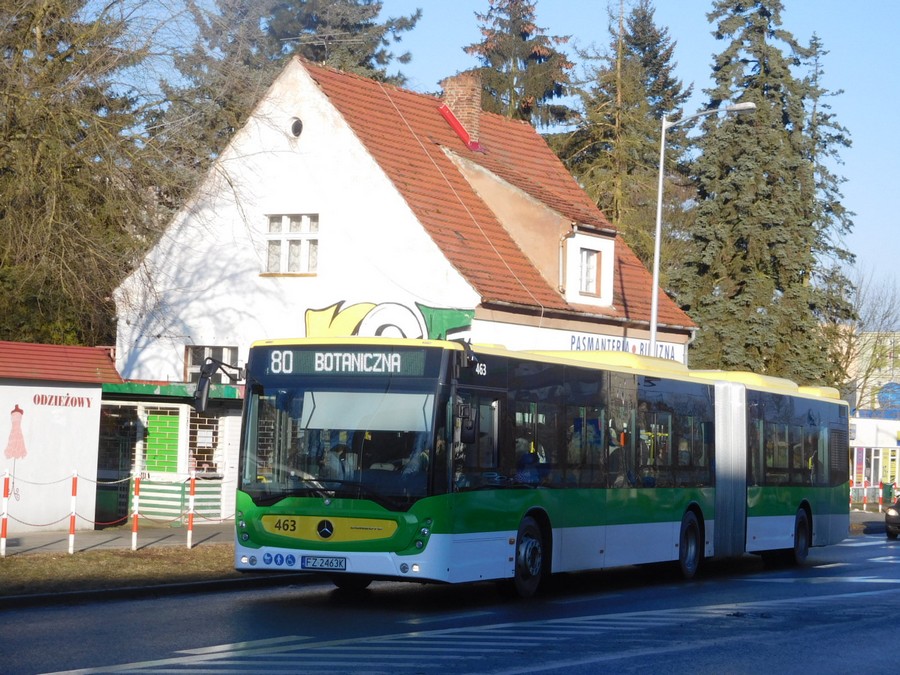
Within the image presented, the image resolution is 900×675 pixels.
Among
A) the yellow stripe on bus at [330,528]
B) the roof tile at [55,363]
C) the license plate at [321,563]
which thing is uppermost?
the roof tile at [55,363]

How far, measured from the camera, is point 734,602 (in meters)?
17.2

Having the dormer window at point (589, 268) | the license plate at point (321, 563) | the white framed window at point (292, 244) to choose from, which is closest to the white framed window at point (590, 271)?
the dormer window at point (589, 268)

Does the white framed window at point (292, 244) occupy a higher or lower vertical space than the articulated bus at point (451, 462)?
higher

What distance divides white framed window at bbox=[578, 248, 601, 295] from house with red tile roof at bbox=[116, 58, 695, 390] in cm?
3

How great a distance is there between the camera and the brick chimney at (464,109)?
3650 cm

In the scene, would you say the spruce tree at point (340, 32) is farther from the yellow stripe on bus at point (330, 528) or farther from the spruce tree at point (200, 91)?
the yellow stripe on bus at point (330, 528)

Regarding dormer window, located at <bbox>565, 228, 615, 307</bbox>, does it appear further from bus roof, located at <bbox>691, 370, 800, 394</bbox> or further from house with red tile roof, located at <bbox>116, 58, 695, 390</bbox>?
bus roof, located at <bbox>691, 370, 800, 394</bbox>

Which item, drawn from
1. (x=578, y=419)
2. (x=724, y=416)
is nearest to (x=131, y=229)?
(x=578, y=419)

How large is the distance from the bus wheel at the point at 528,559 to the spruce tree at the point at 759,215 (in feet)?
100

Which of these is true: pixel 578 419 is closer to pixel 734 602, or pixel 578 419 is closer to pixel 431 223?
pixel 734 602

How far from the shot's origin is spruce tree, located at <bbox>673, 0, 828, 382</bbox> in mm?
46281

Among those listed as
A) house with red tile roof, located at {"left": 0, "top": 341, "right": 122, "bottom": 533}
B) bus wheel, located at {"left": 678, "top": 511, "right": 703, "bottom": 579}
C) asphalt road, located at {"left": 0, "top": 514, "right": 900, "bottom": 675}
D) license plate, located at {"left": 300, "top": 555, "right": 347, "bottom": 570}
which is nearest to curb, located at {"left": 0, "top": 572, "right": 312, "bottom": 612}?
asphalt road, located at {"left": 0, "top": 514, "right": 900, "bottom": 675}

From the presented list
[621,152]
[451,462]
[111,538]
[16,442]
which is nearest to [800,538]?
[111,538]

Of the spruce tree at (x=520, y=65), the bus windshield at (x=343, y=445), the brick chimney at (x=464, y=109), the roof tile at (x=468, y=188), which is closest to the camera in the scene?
the bus windshield at (x=343, y=445)
